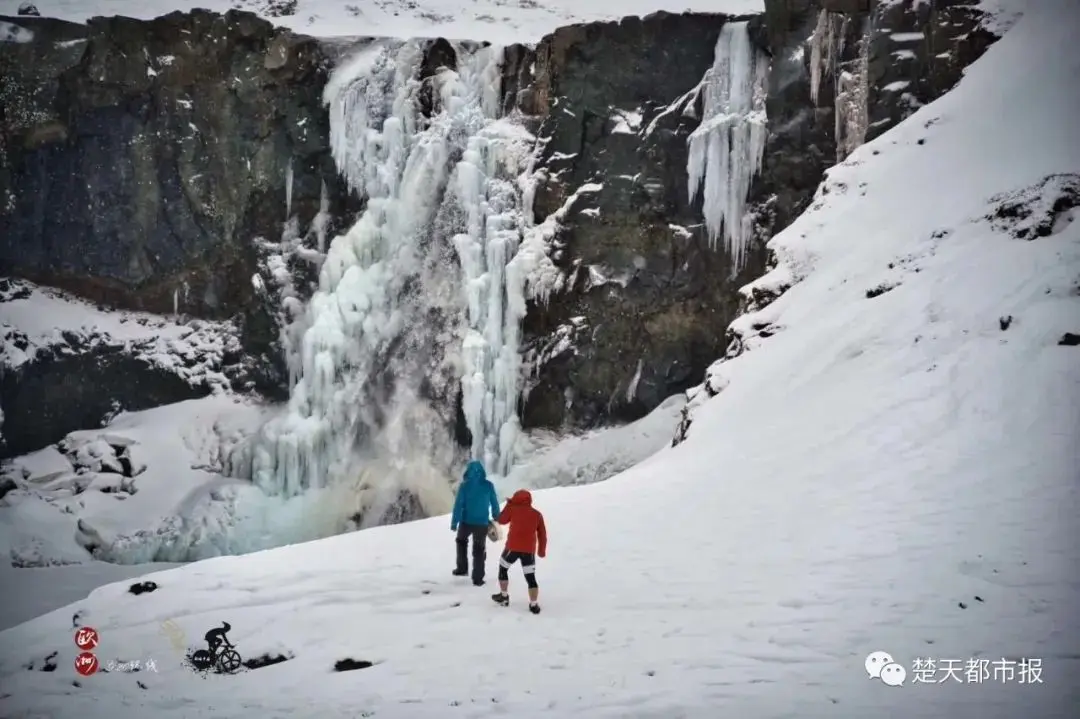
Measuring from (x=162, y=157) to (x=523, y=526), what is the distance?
72.2 ft

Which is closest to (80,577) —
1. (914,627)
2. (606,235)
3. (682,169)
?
(606,235)

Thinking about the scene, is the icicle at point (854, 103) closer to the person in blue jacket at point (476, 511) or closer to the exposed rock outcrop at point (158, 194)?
the exposed rock outcrop at point (158, 194)

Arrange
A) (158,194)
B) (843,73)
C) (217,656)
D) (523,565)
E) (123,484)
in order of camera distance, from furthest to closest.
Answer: (158,194) < (123,484) < (843,73) < (523,565) < (217,656)

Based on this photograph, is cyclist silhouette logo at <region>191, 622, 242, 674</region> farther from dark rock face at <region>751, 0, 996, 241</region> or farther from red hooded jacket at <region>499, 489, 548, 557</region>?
dark rock face at <region>751, 0, 996, 241</region>

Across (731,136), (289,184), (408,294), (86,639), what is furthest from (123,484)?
(731,136)

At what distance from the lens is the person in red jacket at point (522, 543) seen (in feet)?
24.4

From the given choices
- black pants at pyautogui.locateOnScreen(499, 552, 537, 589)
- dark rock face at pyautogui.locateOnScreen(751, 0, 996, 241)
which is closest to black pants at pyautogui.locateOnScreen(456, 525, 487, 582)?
black pants at pyautogui.locateOnScreen(499, 552, 537, 589)

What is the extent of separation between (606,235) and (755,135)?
480cm

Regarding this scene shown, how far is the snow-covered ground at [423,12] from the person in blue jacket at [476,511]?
18684mm

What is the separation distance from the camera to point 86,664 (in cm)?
655

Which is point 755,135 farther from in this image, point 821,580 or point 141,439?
point 141,439

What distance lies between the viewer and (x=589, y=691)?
5582 millimetres

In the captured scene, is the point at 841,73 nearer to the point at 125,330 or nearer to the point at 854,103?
the point at 854,103

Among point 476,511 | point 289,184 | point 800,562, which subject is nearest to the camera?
point 800,562
